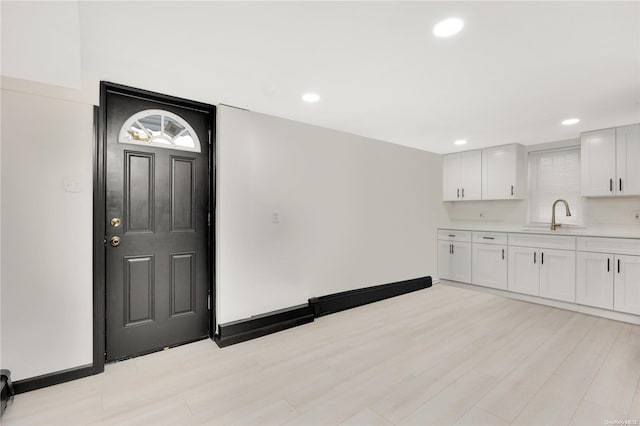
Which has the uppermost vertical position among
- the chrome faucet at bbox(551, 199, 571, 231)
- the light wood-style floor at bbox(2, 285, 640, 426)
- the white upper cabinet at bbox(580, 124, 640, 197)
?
the white upper cabinet at bbox(580, 124, 640, 197)

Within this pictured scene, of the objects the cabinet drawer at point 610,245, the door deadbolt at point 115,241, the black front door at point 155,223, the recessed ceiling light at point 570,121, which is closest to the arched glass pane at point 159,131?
the black front door at point 155,223

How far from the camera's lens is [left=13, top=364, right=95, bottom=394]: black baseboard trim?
1983mm

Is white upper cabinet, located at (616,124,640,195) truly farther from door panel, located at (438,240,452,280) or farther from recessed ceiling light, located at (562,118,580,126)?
door panel, located at (438,240,452,280)

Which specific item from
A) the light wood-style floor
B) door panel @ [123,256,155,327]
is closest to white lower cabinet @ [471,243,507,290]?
the light wood-style floor

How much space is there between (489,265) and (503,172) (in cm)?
151

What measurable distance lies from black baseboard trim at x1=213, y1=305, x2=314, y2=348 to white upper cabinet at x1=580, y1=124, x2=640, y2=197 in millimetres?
4041

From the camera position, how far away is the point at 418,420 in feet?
5.65

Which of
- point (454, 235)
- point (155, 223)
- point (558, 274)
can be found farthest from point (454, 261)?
point (155, 223)

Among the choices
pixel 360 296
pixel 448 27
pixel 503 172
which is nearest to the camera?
pixel 448 27

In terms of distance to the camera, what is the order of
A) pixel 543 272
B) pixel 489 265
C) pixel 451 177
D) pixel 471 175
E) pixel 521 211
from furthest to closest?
pixel 451 177
pixel 471 175
pixel 521 211
pixel 489 265
pixel 543 272

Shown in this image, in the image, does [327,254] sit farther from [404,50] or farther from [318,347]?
[404,50]

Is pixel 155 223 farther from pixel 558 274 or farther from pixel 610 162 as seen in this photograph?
pixel 610 162

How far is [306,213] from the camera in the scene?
3463 millimetres

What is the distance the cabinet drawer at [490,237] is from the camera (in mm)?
4461
